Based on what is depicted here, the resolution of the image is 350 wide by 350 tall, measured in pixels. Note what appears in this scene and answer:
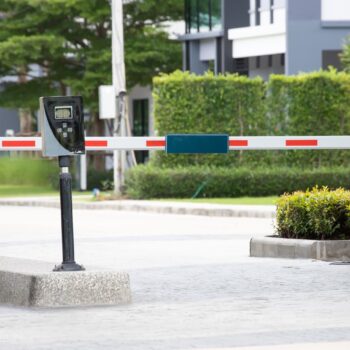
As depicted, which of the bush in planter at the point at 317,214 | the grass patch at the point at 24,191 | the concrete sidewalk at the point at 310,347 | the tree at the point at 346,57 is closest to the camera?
the concrete sidewalk at the point at 310,347

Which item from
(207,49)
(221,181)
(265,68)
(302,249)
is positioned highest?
(207,49)

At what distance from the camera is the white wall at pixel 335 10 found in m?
39.8

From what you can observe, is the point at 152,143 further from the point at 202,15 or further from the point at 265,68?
the point at 202,15

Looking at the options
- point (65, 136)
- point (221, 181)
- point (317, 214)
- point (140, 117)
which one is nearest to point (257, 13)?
point (140, 117)

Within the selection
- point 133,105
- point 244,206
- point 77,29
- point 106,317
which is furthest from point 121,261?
point 133,105

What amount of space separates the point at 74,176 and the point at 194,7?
723 centimetres

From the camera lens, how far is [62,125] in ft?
39.3

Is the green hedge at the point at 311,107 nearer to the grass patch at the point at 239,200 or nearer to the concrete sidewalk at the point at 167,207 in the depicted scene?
the grass patch at the point at 239,200

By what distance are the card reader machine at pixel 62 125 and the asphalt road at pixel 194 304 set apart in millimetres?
1342

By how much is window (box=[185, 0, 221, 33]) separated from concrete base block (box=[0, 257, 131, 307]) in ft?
110

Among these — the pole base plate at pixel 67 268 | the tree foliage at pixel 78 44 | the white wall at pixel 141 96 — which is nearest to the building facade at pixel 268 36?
the tree foliage at pixel 78 44

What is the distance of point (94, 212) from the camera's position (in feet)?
97.6

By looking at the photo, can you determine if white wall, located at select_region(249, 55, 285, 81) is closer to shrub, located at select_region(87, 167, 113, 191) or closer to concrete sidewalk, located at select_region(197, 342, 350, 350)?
shrub, located at select_region(87, 167, 113, 191)

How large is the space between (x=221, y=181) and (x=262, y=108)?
8.01 feet
